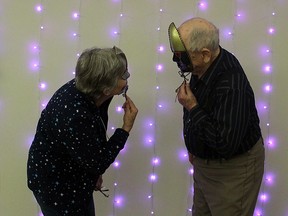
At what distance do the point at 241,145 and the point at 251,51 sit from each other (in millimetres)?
725

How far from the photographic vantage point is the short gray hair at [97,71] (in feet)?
4.67

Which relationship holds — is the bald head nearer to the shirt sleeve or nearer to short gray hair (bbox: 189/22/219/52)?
short gray hair (bbox: 189/22/219/52)

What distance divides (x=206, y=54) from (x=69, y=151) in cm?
68

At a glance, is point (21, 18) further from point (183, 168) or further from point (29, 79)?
point (183, 168)

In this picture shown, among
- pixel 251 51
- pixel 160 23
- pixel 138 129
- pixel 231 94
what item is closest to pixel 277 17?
pixel 251 51

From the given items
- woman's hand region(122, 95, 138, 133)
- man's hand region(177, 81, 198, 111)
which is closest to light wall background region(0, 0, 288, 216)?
woman's hand region(122, 95, 138, 133)

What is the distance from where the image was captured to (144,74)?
83.0 inches

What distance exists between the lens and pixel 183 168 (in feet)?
7.09

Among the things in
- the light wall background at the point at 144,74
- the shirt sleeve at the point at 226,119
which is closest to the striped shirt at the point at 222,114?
the shirt sleeve at the point at 226,119

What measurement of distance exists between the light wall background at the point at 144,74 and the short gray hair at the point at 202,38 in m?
0.59

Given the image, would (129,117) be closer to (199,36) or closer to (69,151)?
(69,151)

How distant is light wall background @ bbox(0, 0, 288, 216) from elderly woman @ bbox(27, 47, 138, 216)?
0.58m

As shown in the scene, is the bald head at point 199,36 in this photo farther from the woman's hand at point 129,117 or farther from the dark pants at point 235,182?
Answer: the dark pants at point 235,182

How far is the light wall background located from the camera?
206cm
